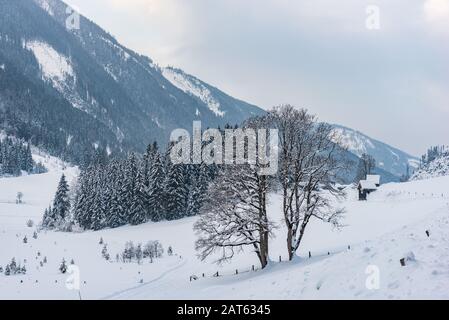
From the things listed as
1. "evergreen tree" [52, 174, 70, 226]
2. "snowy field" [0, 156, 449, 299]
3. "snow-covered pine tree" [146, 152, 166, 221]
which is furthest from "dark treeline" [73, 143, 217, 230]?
"evergreen tree" [52, 174, 70, 226]

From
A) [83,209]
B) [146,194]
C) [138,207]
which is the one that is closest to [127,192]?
[146,194]

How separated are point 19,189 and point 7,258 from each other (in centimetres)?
12273

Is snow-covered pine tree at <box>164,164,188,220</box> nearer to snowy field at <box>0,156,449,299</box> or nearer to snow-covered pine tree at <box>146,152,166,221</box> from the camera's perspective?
snow-covered pine tree at <box>146,152,166,221</box>

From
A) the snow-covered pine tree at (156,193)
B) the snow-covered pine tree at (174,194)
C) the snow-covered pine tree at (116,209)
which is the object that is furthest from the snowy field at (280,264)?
the snow-covered pine tree at (116,209)

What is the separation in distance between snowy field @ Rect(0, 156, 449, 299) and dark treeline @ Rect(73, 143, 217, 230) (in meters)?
5.32

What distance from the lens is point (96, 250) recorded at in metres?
55.1

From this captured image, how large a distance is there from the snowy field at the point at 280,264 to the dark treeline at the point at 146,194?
17.5 ft

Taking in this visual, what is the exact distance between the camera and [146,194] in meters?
81.8

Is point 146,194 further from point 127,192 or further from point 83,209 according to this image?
point 83,209

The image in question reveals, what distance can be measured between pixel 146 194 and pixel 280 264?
57576mm

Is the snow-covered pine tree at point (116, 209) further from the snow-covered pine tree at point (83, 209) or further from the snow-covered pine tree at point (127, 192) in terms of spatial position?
the snow-covered pine tree at point (83, 209)
